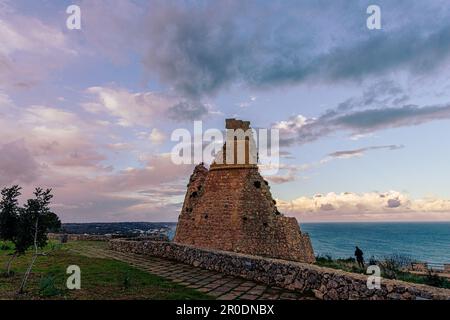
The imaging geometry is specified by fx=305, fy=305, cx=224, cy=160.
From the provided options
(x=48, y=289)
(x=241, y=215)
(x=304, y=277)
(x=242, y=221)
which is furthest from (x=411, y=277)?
(x=48, y=289)

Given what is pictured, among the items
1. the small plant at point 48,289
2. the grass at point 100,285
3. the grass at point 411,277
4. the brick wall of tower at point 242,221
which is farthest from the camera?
the brick wall of tower at point 242,221

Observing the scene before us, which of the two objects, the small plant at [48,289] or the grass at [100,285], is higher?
the small plant at [48,289]

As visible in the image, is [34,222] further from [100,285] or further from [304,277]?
[304,277]

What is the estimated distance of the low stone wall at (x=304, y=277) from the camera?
657cm

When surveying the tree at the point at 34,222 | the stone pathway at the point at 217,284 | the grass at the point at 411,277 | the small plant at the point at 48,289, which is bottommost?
the grass at the point at 411,277

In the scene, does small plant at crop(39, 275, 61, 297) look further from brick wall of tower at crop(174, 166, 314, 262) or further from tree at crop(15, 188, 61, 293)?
brick wall of tower at crop(174, 166, 314, 262)

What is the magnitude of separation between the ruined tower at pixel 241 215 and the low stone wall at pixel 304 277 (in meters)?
4.75

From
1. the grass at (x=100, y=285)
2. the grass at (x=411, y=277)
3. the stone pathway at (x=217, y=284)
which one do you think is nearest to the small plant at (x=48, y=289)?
the grass at (x=100, y=285)

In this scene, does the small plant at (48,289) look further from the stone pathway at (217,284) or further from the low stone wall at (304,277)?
the low stone wall at (304,277)

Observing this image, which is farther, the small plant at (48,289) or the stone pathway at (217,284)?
the stone pathway at (217,284)

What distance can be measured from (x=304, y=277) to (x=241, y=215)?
968cm

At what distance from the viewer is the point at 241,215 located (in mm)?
18406

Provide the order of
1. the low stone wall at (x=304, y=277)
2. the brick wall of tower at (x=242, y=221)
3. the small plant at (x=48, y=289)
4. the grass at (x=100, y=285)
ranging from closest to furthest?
the low stone wall at (x=304, y=277) → the small plant at (x=48, y=289) → the grass at (x=100, y=285) → the brick wall of tower at (x=242, y=221)
